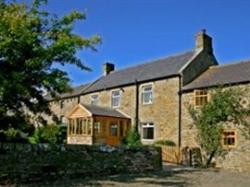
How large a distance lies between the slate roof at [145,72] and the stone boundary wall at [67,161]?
13.8 m

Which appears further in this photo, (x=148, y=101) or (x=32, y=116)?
(x=148, y=101)

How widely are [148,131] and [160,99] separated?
304 centimetres

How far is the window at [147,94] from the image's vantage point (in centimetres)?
3388

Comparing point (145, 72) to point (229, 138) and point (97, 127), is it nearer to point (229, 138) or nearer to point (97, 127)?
point (97, 127)

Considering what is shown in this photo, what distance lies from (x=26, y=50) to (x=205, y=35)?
22890 mm

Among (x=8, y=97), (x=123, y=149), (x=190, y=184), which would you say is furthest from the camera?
(x=123, y=149)

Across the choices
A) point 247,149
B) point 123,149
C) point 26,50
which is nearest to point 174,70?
point 247,149

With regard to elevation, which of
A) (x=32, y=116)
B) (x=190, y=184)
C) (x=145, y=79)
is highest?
(x=145, y=79)

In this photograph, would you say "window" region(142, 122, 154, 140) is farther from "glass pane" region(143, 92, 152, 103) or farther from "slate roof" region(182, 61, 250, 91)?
"slate roof" region(182, 61, 250, 91)

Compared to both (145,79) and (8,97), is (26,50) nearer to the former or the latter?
(8,97)

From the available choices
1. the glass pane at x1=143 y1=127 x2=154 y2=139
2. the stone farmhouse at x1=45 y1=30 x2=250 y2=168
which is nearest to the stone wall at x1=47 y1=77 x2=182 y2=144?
the stone farmhouse at x1=45 y1=30 x2=250 y2=168

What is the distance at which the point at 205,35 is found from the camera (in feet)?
113

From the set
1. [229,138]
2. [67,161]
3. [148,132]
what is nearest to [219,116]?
[229,138]

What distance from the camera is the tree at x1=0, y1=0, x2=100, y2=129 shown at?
44.7 ft
